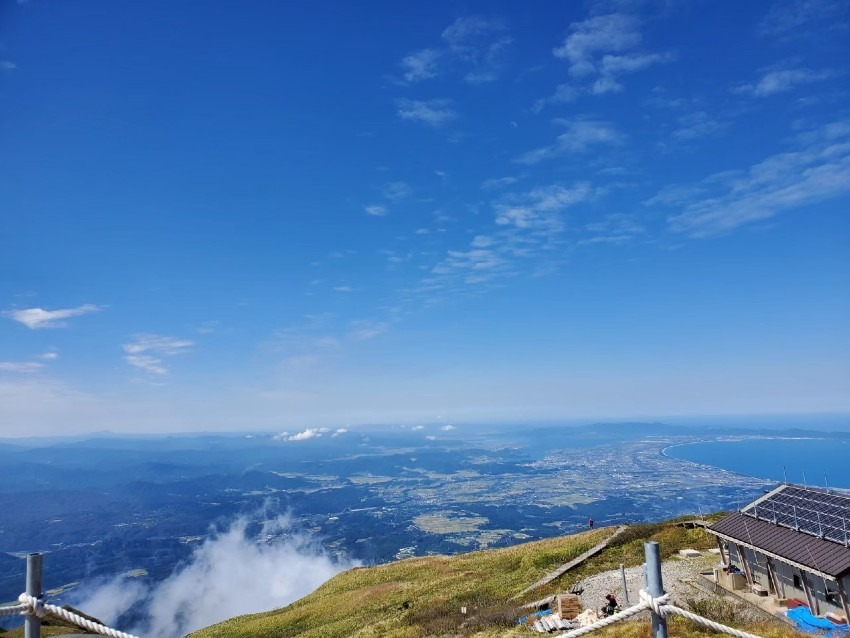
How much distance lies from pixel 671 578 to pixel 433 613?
13591 millimetres

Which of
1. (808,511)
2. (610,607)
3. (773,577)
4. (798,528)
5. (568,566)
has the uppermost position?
(808,511)

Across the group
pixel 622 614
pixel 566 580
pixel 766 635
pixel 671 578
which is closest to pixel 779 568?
pixel 671 578

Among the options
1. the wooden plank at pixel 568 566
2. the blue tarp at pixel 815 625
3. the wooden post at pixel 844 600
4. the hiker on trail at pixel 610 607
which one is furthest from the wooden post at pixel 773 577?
the wooden plank at pixel 568 566

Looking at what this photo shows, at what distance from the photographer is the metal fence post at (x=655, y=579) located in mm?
5359

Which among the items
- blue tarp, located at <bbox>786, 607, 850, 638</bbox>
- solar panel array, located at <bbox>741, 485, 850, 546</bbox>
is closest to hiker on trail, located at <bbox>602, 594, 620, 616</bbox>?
blue tarp, located at <bbox>786, 607, 850, 638</bbox>

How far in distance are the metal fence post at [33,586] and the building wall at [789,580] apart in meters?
26.6

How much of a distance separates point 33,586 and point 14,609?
A: 11.3 inches

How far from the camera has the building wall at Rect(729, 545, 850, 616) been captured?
834 inches

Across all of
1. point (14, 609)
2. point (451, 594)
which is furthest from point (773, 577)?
point (14, 609)

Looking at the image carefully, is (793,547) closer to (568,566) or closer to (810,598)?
(810,598)

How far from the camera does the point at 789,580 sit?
2375 centimetres

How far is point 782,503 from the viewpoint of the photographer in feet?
88.5

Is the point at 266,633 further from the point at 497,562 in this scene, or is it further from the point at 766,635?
the point at 766,635

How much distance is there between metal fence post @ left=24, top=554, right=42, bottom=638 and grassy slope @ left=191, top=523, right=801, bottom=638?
18.5 meters
